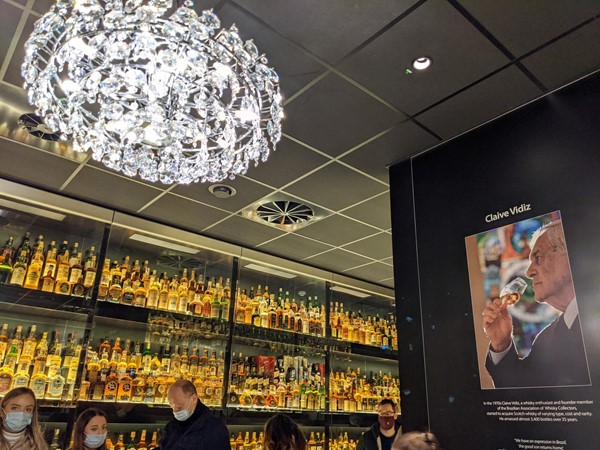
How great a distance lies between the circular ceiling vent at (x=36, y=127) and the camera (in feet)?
9.19

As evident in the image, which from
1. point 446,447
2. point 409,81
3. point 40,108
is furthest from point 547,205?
point 40,108

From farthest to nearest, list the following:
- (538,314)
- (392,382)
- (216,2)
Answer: (392,382), (538,314), (216,2)

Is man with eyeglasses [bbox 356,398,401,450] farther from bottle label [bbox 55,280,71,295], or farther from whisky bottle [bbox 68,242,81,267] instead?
whisky bottle [bbox 68,242,81,267]

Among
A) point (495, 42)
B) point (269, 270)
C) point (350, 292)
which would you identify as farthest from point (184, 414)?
point (350, 292)

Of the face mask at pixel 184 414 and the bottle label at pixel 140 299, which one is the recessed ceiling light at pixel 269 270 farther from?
the face mask at pixel 184 414

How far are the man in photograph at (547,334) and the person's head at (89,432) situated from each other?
2124 millimetres

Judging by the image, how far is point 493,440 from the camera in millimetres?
2125

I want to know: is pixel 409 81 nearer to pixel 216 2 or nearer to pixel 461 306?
pixel 216 2

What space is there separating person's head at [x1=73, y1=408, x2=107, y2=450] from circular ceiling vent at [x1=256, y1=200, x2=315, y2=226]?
193cm

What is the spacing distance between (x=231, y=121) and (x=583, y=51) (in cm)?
168

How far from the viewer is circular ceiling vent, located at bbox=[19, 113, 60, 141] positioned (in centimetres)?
280

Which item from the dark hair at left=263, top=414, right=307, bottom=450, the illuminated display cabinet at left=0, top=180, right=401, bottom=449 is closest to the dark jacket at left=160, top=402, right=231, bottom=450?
the dark hair at left=263, top=414, right=307, bottom=450

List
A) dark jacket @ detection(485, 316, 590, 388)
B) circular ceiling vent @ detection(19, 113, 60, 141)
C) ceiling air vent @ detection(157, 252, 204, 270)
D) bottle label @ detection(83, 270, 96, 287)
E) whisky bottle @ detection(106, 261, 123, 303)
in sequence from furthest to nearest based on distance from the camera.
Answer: ceiling air vent @ detection(157, 252, 204, 270), whisky bottle @ detection(106, 261, 123, 303), bottle label @ detection(83, 270, 96, 287), circular ceiling vent @ detection(19, 113, 60, 141), dark jacket @ detection(485, 316, 590, 388)

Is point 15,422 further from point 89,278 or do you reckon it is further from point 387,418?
point 387,418
